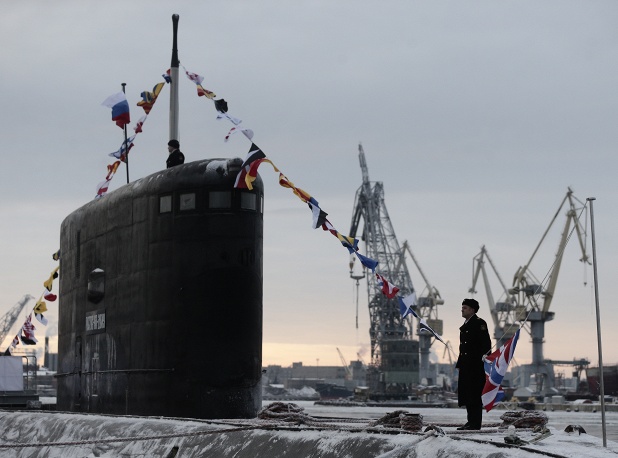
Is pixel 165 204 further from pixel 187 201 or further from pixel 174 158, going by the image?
pixel 174 158

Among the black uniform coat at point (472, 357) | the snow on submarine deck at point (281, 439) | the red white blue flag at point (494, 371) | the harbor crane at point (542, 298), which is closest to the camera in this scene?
the snow on submarine deck at point (281, 439)

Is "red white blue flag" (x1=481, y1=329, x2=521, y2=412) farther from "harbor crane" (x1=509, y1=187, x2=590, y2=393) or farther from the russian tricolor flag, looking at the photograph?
"harbor crane" (x1=509, y1=187, x2=590, y2=393)

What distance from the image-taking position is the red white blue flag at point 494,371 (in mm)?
10289

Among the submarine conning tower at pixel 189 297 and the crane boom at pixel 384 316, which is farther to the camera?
the crane boom at pixel 384 316

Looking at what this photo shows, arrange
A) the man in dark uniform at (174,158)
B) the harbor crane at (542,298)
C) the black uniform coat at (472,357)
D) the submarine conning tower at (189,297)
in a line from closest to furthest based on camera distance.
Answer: the black uniform coat at (472,357) → the submarine conning tower at (189,297) → the man in dark uniform at (174,158) → the harbor crane at (542,298)

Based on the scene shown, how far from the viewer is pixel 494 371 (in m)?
10.3

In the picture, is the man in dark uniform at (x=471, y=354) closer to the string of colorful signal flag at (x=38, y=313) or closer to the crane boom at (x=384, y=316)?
the string of colorful signal flag at (x=38, y=313)

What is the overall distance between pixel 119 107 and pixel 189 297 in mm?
7147

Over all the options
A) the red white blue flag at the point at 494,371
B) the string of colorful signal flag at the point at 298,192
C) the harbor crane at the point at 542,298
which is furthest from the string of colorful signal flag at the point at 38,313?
the harbor crane at the point at 542,298

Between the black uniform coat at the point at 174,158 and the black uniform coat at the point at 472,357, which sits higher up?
the black uniform coat at the point at 174,158

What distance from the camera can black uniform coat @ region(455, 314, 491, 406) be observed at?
9487 millimetres

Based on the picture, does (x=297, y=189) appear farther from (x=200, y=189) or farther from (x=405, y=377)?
(x=405, y=377)

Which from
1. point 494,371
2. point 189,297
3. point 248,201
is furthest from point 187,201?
point 494,371

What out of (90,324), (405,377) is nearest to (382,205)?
(405,377)
